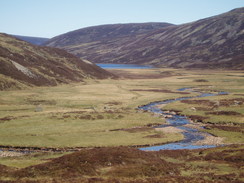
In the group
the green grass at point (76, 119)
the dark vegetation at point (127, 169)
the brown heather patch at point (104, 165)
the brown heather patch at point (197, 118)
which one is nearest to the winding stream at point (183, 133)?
the brown heather patch at point (197, 118)

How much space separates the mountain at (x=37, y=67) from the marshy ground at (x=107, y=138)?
14.5 m

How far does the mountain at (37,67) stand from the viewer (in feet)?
397

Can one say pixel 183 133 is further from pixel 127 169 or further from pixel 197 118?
pixel 127 169

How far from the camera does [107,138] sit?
53.2 m

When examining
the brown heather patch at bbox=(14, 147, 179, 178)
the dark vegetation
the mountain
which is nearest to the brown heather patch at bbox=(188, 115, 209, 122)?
the dark vegetation

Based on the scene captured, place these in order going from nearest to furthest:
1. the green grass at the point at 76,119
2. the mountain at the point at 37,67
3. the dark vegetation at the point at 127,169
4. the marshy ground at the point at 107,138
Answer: the dark vegetation at the point at 127,169 → the marshy ground at the point at 107,138 → the green grass at the point at 76,119 → the mountain at the point at 37,67

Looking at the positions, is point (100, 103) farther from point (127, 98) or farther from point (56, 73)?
point (56, 73)

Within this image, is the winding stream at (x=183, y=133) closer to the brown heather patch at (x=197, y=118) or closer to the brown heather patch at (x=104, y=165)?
the brown heather patch at (x=197, y=118)

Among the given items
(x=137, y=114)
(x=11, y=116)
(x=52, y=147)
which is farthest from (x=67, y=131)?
(x=137, y=114)

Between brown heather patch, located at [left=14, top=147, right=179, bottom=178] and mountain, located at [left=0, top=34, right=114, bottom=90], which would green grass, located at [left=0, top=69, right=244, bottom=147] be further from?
mountain, located at [left=0, top=34, right=114, bottom=90]

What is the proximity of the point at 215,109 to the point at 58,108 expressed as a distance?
42.7 metres

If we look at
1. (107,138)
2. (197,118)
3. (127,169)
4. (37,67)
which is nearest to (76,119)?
(107,138)

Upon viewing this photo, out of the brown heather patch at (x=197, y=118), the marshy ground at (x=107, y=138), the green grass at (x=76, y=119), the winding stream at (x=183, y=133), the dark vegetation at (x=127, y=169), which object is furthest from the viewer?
the brown heather patch at (x=197, y=118)

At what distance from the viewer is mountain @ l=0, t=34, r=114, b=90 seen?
397 ft
